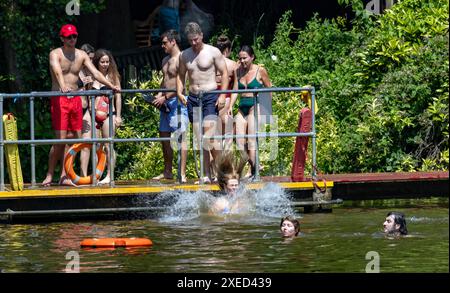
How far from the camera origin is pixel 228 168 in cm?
1820

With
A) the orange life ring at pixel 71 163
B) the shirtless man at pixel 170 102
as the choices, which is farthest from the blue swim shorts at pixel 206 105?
the orange life ring at pixel 71 163

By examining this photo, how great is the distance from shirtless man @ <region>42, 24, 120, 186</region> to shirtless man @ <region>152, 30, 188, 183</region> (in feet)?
2.53

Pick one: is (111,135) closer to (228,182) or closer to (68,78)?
(68,78)

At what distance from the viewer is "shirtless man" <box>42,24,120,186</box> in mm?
18875

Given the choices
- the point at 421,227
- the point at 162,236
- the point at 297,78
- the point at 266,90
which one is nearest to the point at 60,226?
the point at 162,236

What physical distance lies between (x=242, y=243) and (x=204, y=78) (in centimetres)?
353

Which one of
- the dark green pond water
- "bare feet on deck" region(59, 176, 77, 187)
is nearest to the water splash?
the dark green pond water

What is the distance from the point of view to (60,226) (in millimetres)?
18266

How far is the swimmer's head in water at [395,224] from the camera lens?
52.6 feet

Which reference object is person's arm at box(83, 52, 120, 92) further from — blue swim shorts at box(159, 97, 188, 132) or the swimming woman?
the swimming woman
